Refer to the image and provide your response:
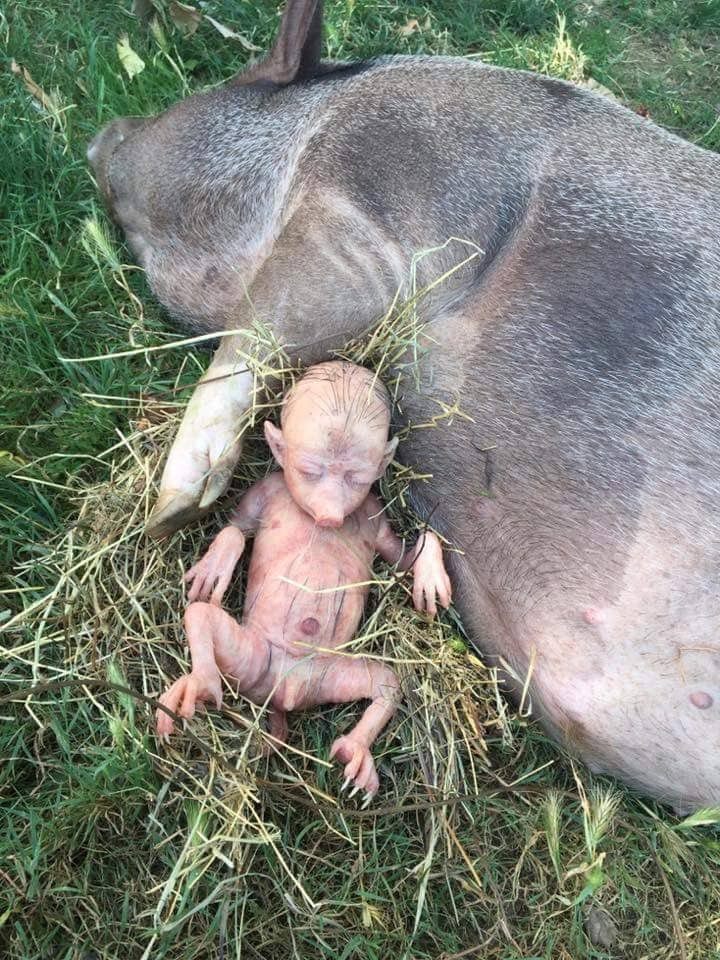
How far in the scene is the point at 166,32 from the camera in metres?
4.37

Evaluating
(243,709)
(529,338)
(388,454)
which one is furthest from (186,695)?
(529,338)

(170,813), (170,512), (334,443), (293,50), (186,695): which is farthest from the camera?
(293,50)

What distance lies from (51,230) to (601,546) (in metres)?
2.55

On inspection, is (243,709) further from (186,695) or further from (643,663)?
(643,663)

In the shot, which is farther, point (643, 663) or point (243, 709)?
point (243, 709)

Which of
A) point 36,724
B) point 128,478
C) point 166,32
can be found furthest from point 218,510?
point 166,32

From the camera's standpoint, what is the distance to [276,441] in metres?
2.88

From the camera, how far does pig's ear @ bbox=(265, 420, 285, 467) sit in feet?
9.40

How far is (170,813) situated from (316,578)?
813 mm

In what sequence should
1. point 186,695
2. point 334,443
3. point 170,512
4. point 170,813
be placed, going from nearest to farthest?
point 186,695 → point 170,813 → point 334,443 → point 170,512

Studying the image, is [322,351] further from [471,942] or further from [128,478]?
[471,942]

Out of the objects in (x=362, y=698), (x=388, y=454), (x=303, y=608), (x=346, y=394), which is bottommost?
(x=362, y=698)

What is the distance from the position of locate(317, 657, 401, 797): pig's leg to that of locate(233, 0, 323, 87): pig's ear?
2350 mm

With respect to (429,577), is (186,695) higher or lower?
higher
